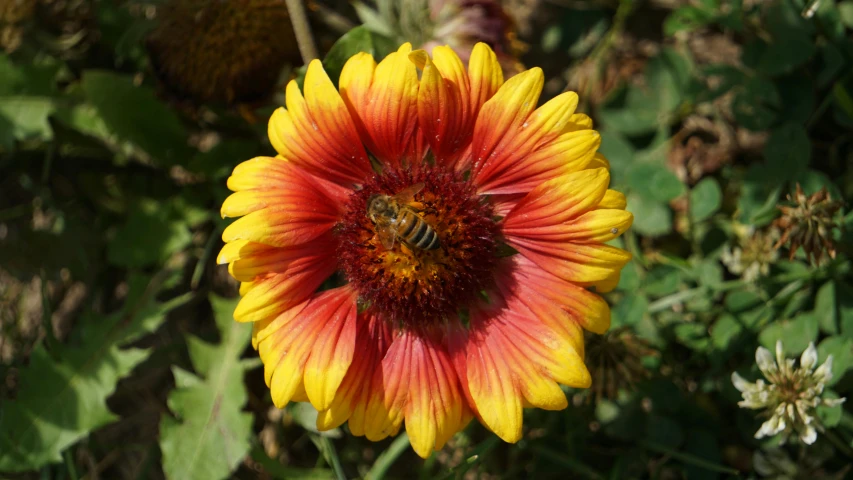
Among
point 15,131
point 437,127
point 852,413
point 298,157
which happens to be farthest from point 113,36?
point 852,413

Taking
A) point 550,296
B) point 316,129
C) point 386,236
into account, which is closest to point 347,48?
point 316,129

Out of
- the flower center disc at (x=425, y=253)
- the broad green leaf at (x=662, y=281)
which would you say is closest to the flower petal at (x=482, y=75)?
the flower center disc at (x=425, y=253)

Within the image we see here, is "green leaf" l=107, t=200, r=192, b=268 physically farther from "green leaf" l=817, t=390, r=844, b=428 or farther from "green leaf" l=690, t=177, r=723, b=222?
"green leaf" l=817, t=390, r=844, b=428

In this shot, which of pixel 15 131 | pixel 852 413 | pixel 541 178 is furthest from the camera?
pixel 15 131

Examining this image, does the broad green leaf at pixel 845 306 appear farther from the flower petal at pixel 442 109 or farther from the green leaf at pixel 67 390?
the green leaf at pixel 67 390

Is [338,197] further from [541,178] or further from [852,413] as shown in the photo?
[852,413]

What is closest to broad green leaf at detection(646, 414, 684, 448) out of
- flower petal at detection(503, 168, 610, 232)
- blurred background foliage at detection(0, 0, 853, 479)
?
blurred background foliage at detection(0, 0, 853, 479)
